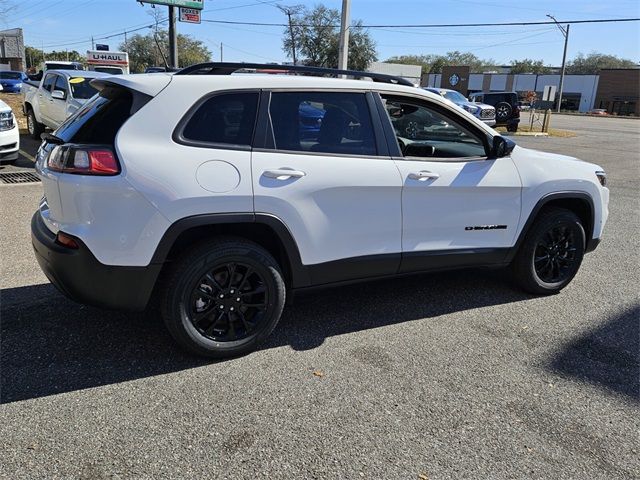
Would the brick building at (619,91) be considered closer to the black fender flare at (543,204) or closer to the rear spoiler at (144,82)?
the black fender flare at (543,204)

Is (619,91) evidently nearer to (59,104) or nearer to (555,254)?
(59,104)

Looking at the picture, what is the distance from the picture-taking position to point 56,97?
9.98m

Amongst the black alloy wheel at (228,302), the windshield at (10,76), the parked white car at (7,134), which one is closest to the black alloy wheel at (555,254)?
the black alloy wheel at (228,302)

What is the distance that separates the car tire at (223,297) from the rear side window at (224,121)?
634 millimetres

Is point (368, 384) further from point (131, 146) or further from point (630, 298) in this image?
point (630, 298)

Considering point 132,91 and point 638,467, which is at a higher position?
point 132,91

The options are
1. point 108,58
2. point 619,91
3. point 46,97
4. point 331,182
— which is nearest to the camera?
point 331,182

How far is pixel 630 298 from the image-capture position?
489 centimetres

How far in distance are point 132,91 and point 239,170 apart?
2.66 feet

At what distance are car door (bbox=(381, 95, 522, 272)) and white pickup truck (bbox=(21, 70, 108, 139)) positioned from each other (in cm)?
776

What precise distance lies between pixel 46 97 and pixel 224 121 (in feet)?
33.8

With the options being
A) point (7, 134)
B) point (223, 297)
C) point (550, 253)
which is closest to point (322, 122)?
point (223, 297)

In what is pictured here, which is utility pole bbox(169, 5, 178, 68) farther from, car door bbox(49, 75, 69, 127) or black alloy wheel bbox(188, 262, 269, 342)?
black alloy wheel bbox(188, 262, 269, 342)

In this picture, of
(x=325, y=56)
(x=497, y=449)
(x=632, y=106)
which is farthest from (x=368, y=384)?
(x=632, y=106)
